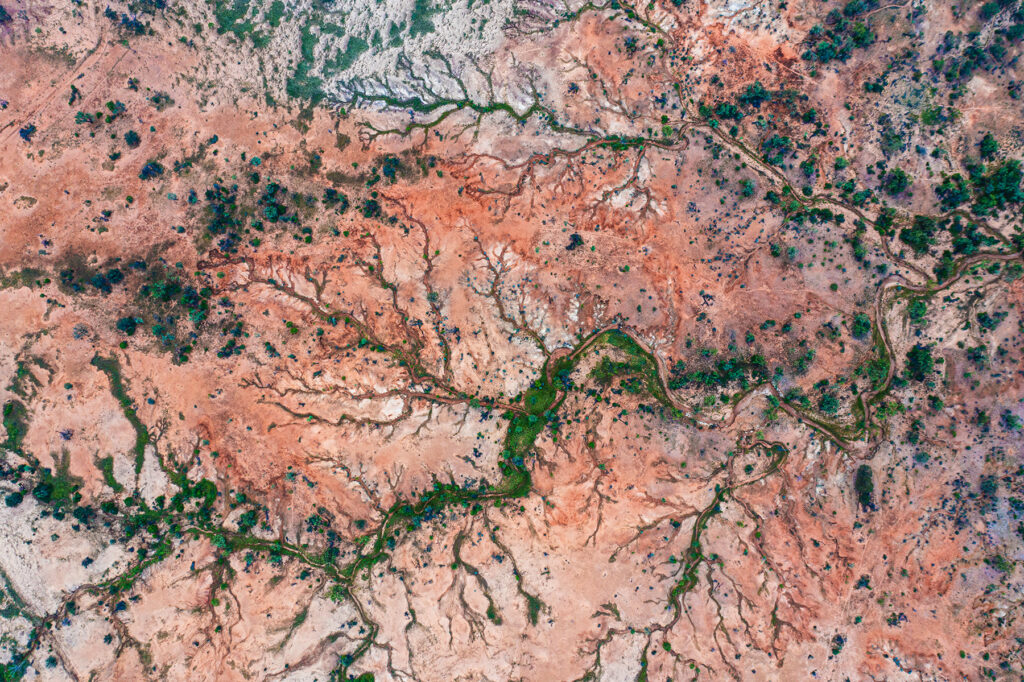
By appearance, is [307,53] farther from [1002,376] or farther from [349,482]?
[1002,376]

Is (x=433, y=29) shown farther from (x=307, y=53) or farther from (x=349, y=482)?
(x=349, y=482)

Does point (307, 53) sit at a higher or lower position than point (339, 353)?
higher

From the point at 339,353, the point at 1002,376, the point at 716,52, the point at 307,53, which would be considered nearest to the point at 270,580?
the point at 339,353

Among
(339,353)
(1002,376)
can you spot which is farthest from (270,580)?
(1002,376)

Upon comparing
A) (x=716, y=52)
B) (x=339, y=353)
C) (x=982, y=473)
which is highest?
(x=716, y=52)

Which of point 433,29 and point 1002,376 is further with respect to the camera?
point 433,29

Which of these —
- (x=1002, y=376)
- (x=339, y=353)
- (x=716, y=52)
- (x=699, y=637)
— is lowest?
(x=699, y=637)
